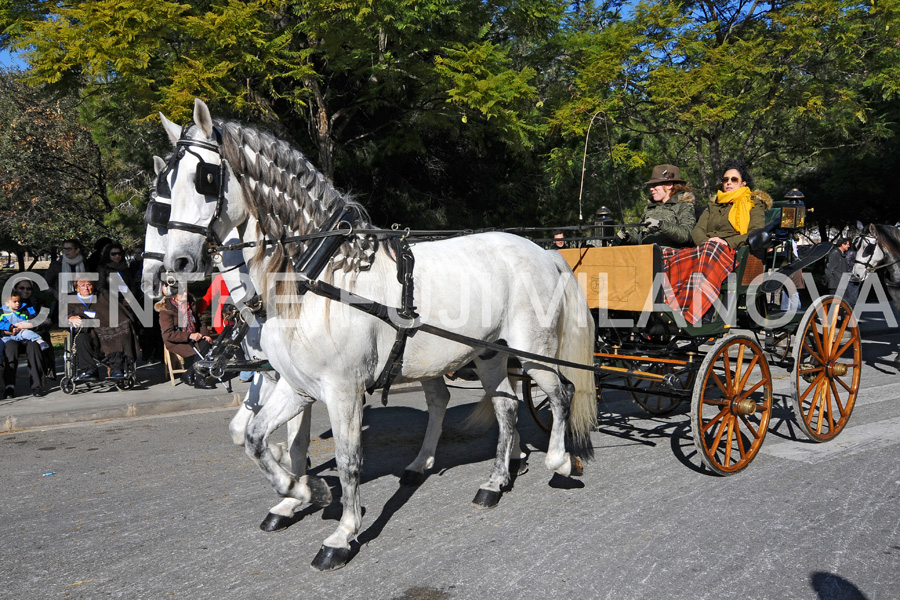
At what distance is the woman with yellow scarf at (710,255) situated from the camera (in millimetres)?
5246

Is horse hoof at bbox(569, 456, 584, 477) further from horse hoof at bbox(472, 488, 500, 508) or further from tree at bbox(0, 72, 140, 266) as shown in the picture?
tree at bbox(0, 72, 140, 266)

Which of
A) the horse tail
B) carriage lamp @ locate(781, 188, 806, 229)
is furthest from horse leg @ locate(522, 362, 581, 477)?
carriage lamp @ locate(781, 188, 806, 229)

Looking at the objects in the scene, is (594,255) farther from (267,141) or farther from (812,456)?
(267,141)

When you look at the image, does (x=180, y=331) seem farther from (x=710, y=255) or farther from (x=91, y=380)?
(x=710, y=255)

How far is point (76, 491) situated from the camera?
503 centimetres

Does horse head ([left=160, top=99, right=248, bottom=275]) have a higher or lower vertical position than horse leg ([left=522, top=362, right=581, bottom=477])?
higher

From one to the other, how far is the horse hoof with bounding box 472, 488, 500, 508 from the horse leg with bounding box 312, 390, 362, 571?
3.19 ft

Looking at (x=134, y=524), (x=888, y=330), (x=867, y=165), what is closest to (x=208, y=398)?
(x=134, y=524)

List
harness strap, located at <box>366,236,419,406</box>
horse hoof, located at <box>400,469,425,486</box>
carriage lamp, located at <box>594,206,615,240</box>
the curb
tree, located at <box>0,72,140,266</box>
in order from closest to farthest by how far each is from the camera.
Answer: harness strap, located at <box>366,236,419,406</box>
horse hoof, located at <box>400,469,425,486</box>
carriage lamp, located at <box>594,206,615,240</box>
the curb
tree, located at <box>0,72,140,266</box>

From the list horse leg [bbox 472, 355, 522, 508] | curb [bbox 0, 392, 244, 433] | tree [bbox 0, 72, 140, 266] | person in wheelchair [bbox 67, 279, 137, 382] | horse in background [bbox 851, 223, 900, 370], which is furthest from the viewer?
tree [bbox 0, 72, 140, 266]

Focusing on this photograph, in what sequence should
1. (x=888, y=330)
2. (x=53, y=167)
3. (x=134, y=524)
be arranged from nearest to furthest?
(x=134, y=524) < (x=888, y=330) < (x=53, y=167)

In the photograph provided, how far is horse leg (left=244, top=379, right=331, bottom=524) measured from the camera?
13.2 feet

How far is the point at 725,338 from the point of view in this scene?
5207mm

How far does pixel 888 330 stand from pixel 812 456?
10437 mm
